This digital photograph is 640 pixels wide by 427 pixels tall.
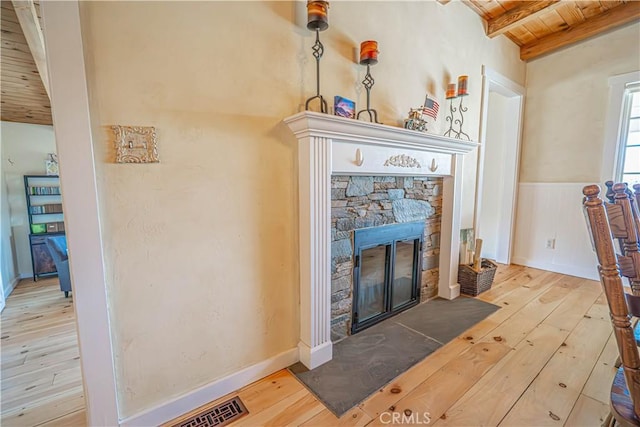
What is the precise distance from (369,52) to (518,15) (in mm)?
2075

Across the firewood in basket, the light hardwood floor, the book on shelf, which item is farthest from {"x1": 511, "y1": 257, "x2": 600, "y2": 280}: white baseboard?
the book on shelf

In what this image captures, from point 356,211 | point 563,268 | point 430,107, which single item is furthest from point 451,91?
point 563,268

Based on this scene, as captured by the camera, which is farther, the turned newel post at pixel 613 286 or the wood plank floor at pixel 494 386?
the wood plank floor at pixel 494 386

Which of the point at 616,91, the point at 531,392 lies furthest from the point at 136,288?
the point at 616,91

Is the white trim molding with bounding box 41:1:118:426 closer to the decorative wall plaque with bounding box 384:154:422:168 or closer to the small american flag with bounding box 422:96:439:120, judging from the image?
the decorative wall plaque with bounding box 384:154:422:168

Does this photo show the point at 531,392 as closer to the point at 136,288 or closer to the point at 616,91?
the point at 136,288

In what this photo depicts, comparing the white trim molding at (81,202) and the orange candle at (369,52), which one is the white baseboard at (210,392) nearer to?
the white trim molding at (81,202)

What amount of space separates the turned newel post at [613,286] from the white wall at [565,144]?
3.24 m

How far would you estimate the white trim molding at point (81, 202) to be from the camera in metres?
1.04

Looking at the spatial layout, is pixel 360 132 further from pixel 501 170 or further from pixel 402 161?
pixel 501 170

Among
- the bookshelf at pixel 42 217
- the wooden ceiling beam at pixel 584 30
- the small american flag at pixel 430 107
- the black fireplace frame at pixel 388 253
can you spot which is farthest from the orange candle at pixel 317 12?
the bookshelf at pixel 42 217

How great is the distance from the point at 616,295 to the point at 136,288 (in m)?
→ 1.76

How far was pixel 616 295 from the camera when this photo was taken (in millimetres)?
775

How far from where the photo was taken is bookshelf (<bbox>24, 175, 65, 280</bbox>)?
13.0 feet
